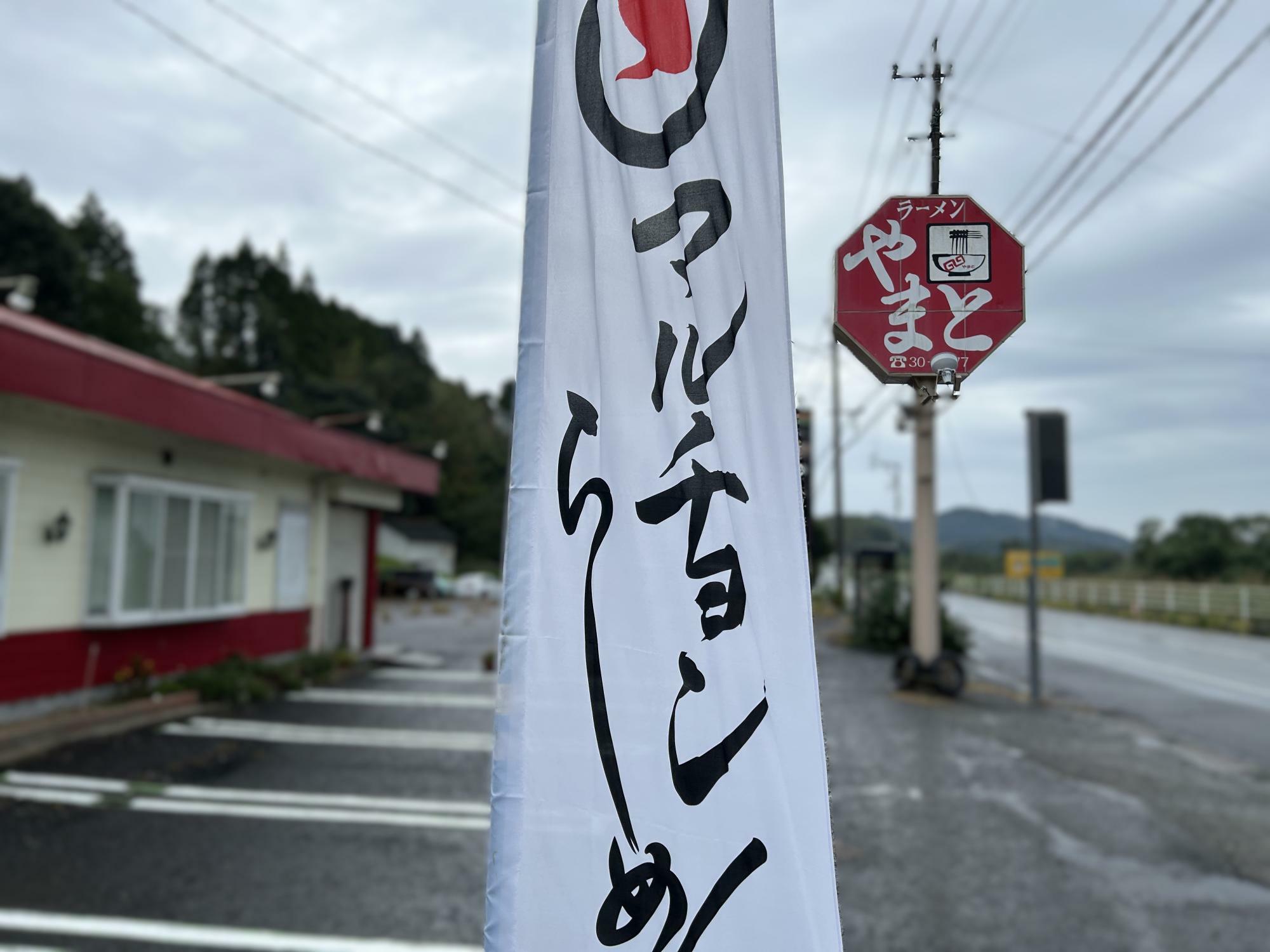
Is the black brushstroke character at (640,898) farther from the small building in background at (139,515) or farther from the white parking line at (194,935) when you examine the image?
the small building in background at (139,515)

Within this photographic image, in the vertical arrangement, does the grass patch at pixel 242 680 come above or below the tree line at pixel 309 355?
below

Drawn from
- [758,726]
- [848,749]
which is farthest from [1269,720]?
[758,726]

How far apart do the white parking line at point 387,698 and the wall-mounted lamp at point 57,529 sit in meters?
3.87

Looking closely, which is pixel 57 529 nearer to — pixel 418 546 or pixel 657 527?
pixel 657 527

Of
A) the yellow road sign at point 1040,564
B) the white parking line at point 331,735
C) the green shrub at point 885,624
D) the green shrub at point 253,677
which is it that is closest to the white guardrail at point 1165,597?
the green shrub at point 885,624

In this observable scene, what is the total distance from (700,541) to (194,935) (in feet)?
14.2

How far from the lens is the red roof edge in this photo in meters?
7.98

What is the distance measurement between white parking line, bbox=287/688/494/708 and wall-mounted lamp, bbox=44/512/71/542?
3.87 metres

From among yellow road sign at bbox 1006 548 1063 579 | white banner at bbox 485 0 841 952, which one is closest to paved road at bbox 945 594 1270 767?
yellow road sign at bbox 1006 548 1063 579

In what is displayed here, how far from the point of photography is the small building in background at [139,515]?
883 centimetres

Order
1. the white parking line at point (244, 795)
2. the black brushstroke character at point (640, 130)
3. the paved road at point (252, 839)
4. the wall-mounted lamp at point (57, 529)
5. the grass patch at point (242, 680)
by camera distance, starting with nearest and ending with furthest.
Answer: the black brushstroke character at point (640, 130)
the paved road at point (252, 839)
the white parking line at point (244, 795)
the wall-mounted lamp at point (57, 529)
the grass patch at point (242, 680)

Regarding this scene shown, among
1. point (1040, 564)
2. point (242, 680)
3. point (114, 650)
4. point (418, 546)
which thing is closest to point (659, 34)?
point (114, 650)

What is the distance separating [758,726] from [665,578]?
0.36 metres

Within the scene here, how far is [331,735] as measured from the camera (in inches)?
394
